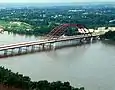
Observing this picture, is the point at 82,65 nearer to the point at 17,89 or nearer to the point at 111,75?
the point at 111,75

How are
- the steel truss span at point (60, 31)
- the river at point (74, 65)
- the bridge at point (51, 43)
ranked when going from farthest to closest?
1. the steel truss span at point (60, 31)
2. the bridge at point (51, 43)
3. the river at point (74, 65)

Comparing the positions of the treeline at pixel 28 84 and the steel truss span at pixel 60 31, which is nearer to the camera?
the treeline at pixel 28 84

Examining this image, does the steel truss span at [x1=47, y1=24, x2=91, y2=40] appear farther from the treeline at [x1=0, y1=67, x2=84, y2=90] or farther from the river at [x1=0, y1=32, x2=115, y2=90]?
the treeline at [x1=0, y1=67, x2=84, y2=90]

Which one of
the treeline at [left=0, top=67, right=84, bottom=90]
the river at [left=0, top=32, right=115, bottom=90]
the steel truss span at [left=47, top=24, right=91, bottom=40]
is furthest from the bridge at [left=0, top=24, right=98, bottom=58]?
the treeline at [left=0, top=67, right=84, bottom=90]

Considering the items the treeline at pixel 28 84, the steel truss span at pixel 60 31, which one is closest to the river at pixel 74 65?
the treeline at pixel 28 84

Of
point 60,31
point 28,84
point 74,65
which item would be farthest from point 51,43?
point 28,84

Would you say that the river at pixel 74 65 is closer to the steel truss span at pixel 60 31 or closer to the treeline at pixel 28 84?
the treeline at pixel 28 84

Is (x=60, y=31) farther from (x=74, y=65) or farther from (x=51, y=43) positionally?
(x=74, y=65)

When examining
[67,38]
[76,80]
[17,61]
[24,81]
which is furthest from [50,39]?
[24,81]
